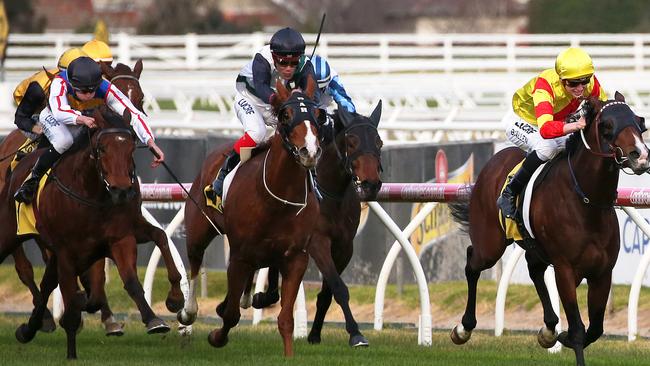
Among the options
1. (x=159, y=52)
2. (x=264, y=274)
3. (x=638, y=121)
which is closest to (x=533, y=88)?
(x=638, y=121)

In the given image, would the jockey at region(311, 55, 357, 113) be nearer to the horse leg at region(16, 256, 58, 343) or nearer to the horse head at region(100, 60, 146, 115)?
the horse head at region(100, 60, 146, 115)

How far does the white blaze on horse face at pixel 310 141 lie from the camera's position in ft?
28.3

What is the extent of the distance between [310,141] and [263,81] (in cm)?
116

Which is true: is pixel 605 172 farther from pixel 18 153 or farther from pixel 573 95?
pixel 18 153

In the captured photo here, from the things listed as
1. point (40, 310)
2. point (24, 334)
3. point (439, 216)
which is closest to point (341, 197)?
point (40, 310)

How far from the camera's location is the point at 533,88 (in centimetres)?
979

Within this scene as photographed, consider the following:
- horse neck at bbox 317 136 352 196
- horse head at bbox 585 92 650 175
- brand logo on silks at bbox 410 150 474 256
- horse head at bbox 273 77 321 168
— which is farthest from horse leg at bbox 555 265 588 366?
brand logo on silks at bbox 410 150 474 256

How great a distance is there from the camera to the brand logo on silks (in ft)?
45.8

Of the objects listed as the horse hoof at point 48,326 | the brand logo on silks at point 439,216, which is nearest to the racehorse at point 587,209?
the horse hoof at point 48,326

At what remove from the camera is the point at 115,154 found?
9.20 meters

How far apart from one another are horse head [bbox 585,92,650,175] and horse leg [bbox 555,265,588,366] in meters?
0.68

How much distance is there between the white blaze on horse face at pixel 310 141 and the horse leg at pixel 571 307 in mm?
1545

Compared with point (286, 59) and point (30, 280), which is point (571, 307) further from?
point (30, 280)

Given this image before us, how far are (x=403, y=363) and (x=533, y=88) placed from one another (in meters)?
A: 1.91
